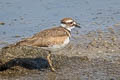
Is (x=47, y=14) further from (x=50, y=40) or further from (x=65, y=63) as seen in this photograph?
(x=50, y=40)

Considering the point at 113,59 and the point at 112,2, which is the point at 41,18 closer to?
the point at 112,2

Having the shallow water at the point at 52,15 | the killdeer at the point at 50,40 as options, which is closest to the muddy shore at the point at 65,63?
the shallow water at the point at 52,15

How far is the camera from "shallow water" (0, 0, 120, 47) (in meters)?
12.8

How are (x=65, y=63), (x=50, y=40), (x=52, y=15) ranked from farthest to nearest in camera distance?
(x=52, y=15), (x=65, y=63), (x=50, y=40)

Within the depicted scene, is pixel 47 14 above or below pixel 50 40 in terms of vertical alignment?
below

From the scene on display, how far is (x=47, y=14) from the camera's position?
46.7 feet

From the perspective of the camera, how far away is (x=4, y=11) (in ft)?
47.9

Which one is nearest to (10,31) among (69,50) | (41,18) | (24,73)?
(41,18)

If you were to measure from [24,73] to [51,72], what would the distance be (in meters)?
0.60

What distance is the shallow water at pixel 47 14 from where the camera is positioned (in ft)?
42.1

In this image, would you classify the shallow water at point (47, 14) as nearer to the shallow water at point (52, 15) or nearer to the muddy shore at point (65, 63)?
the shallow water at point (52, 15)

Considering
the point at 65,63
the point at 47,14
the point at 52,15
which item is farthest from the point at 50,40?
the point at 47,14

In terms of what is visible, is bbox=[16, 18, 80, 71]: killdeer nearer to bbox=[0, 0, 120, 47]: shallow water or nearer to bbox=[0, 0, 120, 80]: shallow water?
bbox=[0, 0, 120, 80]: shallow water

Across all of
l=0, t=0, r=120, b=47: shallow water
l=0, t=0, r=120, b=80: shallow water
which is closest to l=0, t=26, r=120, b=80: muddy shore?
l=0, t=0, r=120, b=80: shallow water
